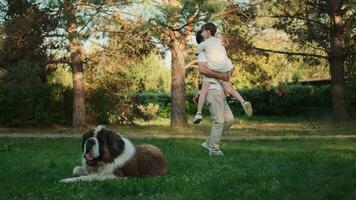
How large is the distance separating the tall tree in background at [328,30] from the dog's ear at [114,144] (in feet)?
59.9

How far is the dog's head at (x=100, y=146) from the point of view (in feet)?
26.7

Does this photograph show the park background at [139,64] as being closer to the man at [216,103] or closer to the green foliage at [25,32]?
the green foliage at [25,32]

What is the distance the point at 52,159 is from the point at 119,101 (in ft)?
54.8

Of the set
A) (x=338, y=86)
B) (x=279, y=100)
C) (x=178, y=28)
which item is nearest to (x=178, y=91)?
(x=178, y=28)

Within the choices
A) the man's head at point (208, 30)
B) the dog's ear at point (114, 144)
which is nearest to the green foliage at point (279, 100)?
the man's head at point (208, 30)

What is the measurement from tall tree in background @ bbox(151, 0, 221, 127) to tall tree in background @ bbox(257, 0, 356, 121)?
4405 mm

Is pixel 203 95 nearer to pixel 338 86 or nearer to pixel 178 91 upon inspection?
pixel 178 91

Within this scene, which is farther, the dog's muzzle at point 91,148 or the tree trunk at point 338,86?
the tree trunk at point 338,86

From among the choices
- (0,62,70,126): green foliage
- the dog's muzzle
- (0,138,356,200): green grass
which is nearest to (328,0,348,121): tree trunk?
(0,62,70,126): green foliage

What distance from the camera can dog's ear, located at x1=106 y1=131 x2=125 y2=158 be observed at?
823 cm

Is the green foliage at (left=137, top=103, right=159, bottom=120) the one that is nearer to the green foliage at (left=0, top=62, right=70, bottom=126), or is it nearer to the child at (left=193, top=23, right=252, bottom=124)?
the green foliage at (left=0, top=62, right=70, bottom=126)

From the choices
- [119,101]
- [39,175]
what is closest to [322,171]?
[39,175]

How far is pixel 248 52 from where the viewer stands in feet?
86.4

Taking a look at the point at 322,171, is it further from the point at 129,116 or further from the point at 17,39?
the point at 129,116
